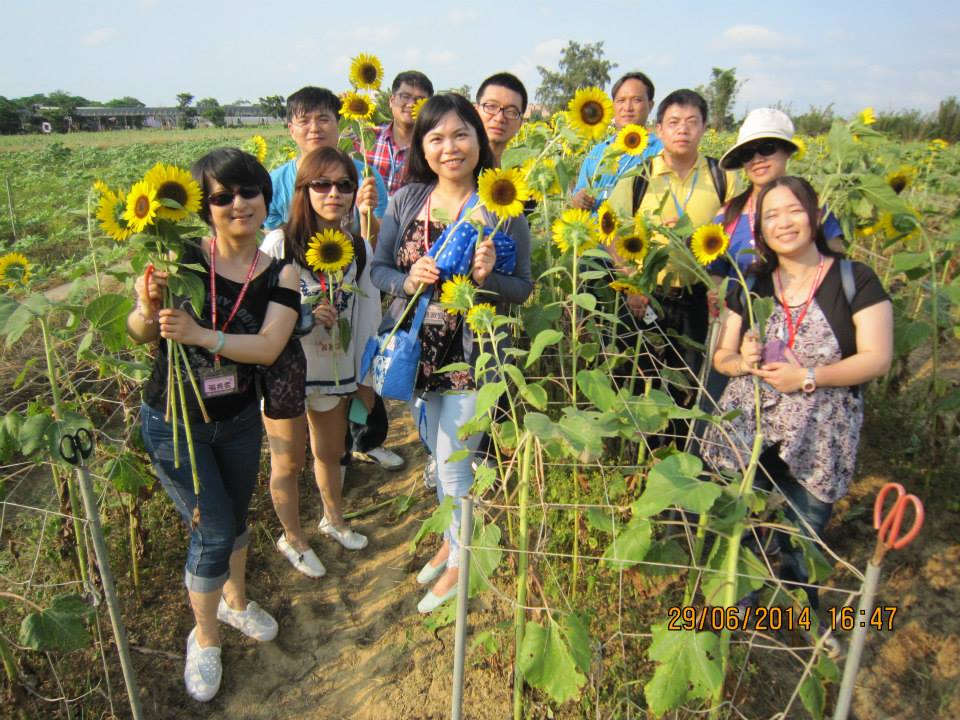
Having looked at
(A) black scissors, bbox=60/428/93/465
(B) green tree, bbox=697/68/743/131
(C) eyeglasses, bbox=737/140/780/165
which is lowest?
(A) black scissors, bbox=60/428/93/465

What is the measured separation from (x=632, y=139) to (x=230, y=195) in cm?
166

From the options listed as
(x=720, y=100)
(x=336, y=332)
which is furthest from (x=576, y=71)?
(x=336, y=332)

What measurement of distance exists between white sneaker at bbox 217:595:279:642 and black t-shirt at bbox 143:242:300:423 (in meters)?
0.84

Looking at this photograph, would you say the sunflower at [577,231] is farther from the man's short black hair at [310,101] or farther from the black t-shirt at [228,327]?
the man's short black hair at [310,101]

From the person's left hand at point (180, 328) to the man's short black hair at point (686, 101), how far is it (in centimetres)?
211

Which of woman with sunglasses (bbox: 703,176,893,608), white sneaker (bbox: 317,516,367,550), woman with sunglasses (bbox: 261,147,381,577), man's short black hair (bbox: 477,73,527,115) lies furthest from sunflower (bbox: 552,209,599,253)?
white sneaker (bbox: 317,516,367,550)

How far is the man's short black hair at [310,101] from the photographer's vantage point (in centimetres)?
256

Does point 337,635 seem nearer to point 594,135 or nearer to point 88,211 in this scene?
point 88,211

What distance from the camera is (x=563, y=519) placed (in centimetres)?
262

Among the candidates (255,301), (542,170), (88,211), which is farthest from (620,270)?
(88,211)

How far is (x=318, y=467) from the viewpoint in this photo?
8.21 feet

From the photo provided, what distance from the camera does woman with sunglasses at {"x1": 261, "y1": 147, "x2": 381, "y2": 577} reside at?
2131 mm

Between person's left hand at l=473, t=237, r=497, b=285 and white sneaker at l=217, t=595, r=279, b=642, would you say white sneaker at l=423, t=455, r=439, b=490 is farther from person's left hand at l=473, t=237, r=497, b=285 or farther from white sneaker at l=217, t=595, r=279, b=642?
person's left hand at l=473, t=237, r=497, b=285

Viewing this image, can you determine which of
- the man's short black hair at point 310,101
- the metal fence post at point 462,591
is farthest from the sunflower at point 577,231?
the man's short black hair at point 310,101
